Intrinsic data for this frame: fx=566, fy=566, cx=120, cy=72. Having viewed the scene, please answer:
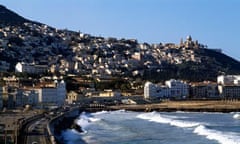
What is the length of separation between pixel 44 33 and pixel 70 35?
1134 centimetres

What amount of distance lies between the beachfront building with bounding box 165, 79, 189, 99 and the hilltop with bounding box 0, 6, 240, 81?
14.2 metres

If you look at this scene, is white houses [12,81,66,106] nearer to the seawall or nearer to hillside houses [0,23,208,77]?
the seawall

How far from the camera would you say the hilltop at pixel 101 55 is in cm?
11350

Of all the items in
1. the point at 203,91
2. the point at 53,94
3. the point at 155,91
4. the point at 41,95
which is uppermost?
the point at 203,91

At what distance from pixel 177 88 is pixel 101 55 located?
4374 cm

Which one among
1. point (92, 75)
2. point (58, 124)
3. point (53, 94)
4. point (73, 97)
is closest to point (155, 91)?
point (73, 97)

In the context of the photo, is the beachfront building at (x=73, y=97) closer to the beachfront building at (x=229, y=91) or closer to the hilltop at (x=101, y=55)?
the hilltop at (x=101, y=55)

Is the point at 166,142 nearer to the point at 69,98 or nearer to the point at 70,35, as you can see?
the point at 69,98

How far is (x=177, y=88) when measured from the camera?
94.6 meters

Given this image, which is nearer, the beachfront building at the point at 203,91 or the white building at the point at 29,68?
the white building at the point at 29,68

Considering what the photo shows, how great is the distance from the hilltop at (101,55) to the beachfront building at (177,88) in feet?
46.4

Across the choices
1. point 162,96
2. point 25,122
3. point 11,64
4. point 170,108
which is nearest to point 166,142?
point 25,122

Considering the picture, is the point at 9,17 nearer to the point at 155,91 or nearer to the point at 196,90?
the point at 196,90

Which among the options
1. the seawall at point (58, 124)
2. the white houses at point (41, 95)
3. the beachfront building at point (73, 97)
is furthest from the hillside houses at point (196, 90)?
the seawall at point (58, 124)
